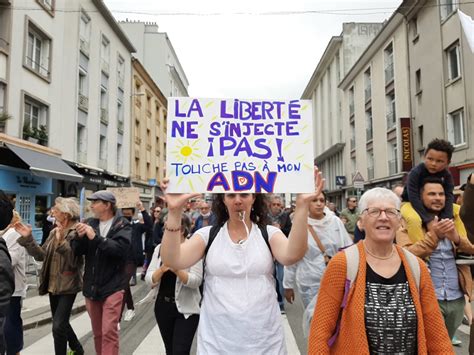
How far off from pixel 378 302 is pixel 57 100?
18348 mm

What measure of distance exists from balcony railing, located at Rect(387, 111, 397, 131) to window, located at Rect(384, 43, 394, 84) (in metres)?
1.95

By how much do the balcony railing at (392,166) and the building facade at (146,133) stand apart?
583 inches

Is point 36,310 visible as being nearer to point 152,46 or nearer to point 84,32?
point 84,32

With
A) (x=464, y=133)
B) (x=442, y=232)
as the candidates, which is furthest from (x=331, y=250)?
(x=464, y=133)

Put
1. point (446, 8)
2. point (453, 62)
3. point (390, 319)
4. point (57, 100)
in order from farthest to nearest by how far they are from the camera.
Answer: point (57, 100) → point (446, 8) → point (453, 62) → point (390, 319)

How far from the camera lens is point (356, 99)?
30.7m

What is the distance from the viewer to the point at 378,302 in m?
2.20

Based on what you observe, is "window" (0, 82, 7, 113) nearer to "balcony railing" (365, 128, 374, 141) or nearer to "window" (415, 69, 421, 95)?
"window" (415, 69, 421, 95)

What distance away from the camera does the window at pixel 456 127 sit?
16.7 m

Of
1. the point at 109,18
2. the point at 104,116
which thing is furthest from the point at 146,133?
the point at 109,18

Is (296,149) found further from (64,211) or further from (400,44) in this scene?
(400,44)

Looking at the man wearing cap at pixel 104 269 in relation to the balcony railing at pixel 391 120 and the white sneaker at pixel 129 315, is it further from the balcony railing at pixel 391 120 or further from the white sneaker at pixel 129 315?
the balcony railing at pixel 391 120

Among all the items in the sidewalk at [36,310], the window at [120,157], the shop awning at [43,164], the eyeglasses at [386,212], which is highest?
the window at [120,157]

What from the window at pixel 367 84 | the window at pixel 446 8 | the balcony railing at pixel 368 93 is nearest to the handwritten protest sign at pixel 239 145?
the window at pixel 446 8
